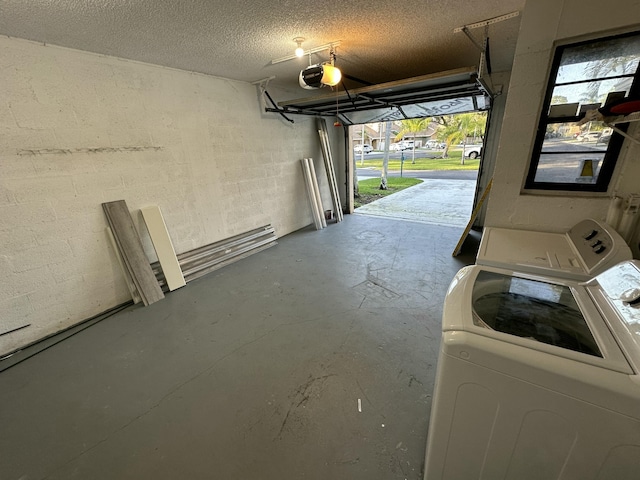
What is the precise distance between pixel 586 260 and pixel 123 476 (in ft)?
8.43

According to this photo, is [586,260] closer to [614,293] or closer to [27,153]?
[614,293]

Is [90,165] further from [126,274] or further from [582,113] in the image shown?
[582,113]

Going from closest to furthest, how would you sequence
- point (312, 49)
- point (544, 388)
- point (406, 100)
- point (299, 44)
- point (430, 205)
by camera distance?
point (544, 388)
point (299, 44)
point (312, 49)
point (406, 100)
point (430, 205)

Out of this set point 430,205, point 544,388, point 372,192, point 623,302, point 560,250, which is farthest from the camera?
point 372,192

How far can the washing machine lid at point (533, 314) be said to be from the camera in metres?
0.78

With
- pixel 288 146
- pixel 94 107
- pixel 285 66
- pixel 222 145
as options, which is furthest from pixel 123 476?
pixel 288 146

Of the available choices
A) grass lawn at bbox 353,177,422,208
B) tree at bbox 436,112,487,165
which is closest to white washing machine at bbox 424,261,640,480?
grass lawn at bbox 353,177,422,208

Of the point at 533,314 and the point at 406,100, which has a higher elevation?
the point at 406,100

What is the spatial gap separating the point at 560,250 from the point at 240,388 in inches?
84.8

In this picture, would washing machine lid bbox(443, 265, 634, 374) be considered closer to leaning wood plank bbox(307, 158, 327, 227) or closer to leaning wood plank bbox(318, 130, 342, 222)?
leaning wood plank bbox(307, 158, 327, 227)

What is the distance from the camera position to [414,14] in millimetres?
1968

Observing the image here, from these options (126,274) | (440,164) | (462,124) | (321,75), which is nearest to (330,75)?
(321,75)

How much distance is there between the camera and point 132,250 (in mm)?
2754

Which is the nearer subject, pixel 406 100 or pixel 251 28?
pixel 251 28
